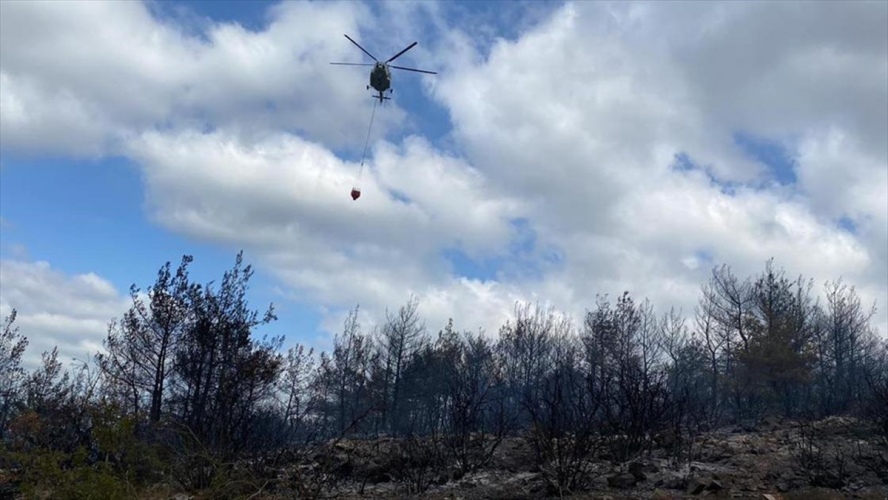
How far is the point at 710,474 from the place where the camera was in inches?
569

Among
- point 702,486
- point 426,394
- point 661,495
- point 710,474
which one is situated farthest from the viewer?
point 426,394

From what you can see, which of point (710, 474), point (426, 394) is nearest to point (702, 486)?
point (710, 474)

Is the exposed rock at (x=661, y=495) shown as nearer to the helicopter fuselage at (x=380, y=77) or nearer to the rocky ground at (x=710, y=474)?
the rocky ground at (x=710, y=474)

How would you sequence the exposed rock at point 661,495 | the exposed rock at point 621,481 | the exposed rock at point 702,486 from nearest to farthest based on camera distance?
the exposed rock at point 661,495 < the exposed rock at point 702,486 < the exposed rock at point 621,481

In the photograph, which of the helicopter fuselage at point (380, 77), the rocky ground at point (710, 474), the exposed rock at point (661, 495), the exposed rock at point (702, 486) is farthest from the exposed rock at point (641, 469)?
the helicopter fuselage at point (380, 77)

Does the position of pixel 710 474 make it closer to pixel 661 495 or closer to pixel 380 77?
pixel 661 495

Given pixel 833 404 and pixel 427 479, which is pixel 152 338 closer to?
pixel 427 479

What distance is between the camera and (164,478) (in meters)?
13.8

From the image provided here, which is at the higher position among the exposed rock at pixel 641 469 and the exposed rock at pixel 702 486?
the exposed rock at pixel 641 469

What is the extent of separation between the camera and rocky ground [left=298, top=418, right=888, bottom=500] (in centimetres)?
1365

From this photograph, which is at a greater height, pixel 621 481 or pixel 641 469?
pixel 641 469

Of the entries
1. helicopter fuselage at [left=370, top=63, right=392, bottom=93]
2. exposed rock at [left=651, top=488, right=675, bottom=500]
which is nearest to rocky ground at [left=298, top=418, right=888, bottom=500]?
exposed rock at [left=651, top=488, right=675, bottom=500]

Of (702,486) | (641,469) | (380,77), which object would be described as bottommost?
(702,486)

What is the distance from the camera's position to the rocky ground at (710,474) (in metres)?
13.6
